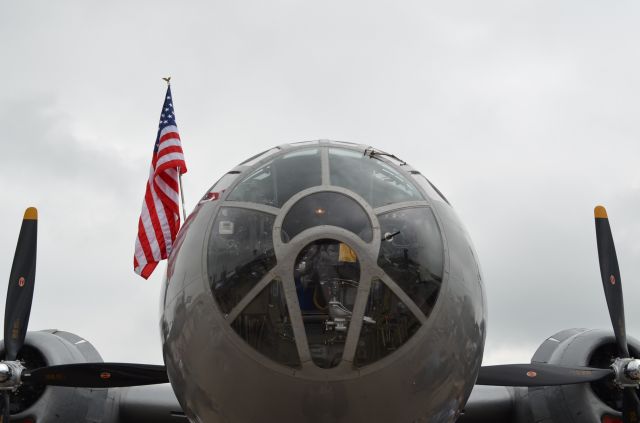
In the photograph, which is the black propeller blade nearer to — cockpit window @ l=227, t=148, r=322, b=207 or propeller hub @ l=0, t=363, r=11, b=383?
propeller hub @ l=0, t=363, r=11, b=383

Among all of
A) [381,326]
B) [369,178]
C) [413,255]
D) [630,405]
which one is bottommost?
[630,405]

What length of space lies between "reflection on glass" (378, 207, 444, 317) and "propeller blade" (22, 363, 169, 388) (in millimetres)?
4057

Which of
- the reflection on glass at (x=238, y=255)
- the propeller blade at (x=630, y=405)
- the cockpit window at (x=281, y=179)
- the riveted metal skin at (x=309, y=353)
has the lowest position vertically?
the propeller blade at (x=630, y=405)

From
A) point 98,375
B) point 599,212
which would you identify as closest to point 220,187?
point 98,375

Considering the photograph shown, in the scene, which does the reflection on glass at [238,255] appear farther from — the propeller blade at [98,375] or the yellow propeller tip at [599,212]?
the yellow propeller tip at [599,212]

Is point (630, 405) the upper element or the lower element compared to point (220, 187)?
lower

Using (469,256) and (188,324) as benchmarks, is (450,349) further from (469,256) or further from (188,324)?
(188,324)

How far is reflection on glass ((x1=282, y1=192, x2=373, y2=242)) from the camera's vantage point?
5828mm

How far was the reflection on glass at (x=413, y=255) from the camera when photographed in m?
5.88

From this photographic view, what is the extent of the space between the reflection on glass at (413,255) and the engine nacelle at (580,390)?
6.35 metres

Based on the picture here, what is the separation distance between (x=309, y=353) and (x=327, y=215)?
3.24 feet

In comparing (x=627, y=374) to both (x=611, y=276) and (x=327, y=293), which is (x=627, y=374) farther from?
(x=327, y=293)

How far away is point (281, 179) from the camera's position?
6.47m

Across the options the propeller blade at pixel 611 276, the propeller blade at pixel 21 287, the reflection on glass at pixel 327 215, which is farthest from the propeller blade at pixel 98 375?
the propeller blade at pixel 611 276
